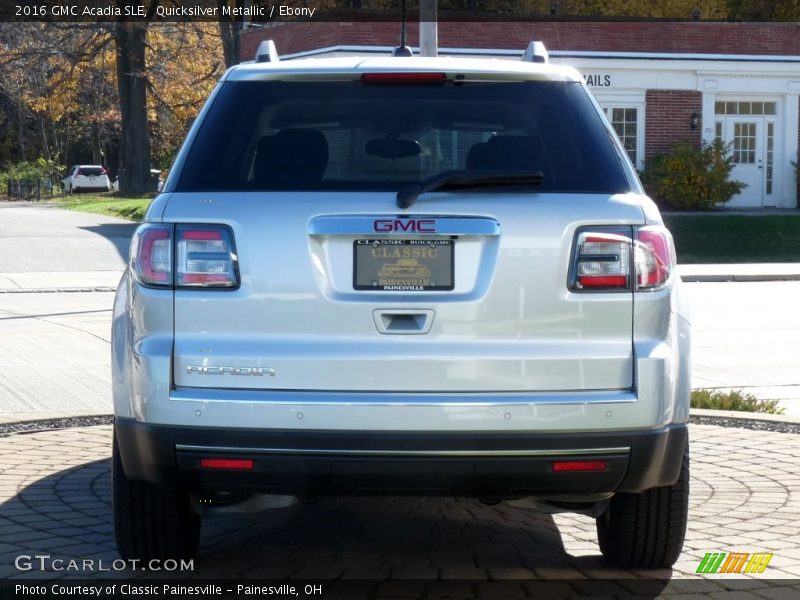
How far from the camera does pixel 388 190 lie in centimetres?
439

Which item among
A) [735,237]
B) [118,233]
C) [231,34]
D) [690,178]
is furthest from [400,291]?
[231,34]

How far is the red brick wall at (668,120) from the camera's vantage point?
1378 inches

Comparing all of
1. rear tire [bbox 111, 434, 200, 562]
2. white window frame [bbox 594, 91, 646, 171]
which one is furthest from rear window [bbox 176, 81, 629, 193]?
white window frame [bbox 594, 91, 646, 171]

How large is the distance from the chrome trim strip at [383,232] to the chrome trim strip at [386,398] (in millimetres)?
520

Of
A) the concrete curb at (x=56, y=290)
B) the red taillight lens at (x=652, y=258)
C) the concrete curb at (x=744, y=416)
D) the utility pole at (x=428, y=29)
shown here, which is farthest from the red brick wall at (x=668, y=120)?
the red taillight lens at (x=652, y=258)

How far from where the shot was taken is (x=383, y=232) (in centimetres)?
428

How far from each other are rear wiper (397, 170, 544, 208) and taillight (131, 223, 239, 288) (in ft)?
1.93

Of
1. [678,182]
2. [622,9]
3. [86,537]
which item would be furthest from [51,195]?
[86,537]

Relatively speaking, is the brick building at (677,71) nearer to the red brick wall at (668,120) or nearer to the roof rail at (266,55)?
the red brick wall at (668,120)

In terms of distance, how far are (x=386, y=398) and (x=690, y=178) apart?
30.6 m

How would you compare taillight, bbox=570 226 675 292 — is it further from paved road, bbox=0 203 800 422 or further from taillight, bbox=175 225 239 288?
paved road, bbox=0 203 800 422

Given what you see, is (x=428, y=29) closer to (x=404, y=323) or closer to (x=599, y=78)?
(x=404, y=323)

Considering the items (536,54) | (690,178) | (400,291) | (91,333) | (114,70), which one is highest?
(114,70)

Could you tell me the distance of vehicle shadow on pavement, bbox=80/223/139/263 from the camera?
27.2m
